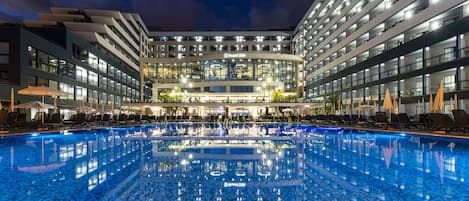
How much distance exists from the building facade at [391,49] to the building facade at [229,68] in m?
8.13

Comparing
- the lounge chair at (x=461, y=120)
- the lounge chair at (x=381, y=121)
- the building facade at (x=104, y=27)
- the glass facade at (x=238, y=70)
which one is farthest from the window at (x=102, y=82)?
the lounge chair at (x=461, y=120)

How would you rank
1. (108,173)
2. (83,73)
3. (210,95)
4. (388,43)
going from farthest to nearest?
(210,95) → (83,73) → (388,43) → (108,173)

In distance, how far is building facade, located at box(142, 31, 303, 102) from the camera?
63.9 m

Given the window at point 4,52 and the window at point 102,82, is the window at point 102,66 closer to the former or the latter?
the window at point 102,82

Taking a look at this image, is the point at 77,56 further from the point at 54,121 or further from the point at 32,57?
the point at 54,121

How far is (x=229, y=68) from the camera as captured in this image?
214ft

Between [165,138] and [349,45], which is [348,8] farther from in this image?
[165,138]

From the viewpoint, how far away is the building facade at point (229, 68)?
63.9 m

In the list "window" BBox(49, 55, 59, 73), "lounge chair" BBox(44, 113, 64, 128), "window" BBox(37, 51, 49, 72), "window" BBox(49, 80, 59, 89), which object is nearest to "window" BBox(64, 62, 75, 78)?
"window" BBox(49, 55, 59, 73)

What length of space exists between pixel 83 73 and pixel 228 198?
41699mm

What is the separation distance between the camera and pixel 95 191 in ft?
17.2

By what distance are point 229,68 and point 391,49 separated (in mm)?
35229

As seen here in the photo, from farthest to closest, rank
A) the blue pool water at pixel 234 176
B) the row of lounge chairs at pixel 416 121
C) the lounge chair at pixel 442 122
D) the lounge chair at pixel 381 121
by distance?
the lounge chair at pixel 381 121 → the lounge chair at pixel 442 122 → the row of lounge chairs at pixel 416 121 → the blue pool water at pixel 234 176

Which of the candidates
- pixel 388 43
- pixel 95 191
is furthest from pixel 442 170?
pixel 388 43
